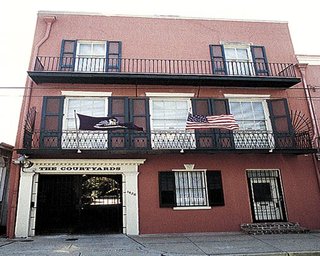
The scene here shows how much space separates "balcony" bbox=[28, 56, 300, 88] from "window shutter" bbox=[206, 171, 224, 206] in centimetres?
395

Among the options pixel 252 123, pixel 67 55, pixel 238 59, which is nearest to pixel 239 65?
pixel 238 59

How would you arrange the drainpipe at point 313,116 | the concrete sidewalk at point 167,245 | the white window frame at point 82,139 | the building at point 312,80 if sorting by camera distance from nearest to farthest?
1. the concrete sidewalk at point 167,245
2. the white window frame at point 82,139
3. the drainpipe at point 313,116
4. the building at point 312,80

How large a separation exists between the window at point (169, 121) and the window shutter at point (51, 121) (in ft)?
12.0

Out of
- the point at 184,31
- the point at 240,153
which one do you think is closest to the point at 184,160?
the point at 240,153

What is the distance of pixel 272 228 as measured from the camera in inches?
374

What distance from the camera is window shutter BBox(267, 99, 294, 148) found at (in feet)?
34.8

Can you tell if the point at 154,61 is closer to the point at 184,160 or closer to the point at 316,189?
the point at 184,160

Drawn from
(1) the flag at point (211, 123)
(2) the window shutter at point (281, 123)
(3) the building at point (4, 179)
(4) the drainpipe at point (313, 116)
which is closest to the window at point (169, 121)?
(1) the flag at point (211, 123)

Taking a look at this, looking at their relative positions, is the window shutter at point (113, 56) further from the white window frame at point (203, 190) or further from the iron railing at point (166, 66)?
the white window frame at point (203, 190)

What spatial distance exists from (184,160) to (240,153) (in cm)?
224

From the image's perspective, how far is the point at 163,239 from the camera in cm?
870

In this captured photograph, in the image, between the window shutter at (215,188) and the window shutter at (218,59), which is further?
the window shutter at (218,59)

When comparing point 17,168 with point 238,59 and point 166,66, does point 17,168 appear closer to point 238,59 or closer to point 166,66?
point 166,66

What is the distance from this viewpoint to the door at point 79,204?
9.80 metres
